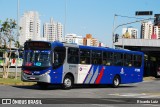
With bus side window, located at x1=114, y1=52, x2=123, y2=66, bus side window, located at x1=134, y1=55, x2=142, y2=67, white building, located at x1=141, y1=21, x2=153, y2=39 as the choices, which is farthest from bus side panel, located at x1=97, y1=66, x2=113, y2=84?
white building, located at x1=141, y1=21, x2=153, y2=39

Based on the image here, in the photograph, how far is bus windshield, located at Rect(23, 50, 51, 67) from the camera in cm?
2255

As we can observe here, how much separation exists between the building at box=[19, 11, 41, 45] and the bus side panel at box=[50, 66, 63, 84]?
128 feet

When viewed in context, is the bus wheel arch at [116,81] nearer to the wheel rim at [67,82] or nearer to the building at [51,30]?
the wheel rim at [67,82]

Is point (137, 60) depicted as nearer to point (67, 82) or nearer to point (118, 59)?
point (118, 59)

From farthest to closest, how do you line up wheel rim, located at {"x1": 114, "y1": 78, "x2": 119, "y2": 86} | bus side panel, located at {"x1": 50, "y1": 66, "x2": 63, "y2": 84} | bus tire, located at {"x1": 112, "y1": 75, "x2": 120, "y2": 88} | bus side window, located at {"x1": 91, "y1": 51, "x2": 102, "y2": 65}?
wheel rim, located at {"x1": 114, "y1": 78, "x2": 119, "y2": 86} < bus tire, located at {"x1": 112, "y1": 75, "x2": 120, "y2": 88} < bus side window, located at {"x1": 91, "y1": 51, "x2": 102, "y2": 65} < bus side panel, located at {"x1": 50, "y1": 66, "x2": 63, "y2": 84}

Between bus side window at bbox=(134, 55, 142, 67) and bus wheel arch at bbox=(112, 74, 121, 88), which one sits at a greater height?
bus side window at bbox=(134, 55, 142, 67)

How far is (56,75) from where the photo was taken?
22938 millimetres

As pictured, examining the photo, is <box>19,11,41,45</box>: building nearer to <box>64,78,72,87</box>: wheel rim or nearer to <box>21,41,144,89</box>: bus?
<box>21,41,144,89</box>: bus

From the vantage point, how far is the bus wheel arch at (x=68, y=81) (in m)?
23.7

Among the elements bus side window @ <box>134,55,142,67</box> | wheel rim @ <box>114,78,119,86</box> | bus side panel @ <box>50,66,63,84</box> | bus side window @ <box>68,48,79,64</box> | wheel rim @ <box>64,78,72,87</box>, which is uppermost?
bus side window @ <box>68,48,79,64</box>

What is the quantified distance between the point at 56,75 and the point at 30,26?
139ft

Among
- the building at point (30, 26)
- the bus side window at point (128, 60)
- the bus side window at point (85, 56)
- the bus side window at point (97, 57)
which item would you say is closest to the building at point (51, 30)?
the building at point (30, 26)

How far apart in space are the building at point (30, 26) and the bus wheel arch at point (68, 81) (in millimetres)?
38248

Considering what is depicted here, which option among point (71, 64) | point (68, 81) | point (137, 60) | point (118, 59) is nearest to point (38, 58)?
point (71, 64)
